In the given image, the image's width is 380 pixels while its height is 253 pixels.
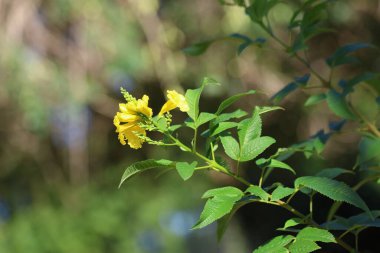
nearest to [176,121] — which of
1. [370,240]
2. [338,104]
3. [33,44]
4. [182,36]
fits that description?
[182,36]

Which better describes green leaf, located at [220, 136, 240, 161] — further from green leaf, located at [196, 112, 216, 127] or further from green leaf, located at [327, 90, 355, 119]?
green leaf, located at [327, 90, 355, 119]

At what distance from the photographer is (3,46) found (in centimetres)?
249

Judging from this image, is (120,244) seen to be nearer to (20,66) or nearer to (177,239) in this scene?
(177,239)

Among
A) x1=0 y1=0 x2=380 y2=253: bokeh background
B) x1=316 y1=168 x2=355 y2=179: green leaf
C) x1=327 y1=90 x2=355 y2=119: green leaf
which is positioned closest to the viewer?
x1=316 y1=168 x2=355 y2=179: green leaf

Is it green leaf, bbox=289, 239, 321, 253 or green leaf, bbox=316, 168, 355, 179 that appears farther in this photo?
green leaf, bbox=316, 168, 355, 179

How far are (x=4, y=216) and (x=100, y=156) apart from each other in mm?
814

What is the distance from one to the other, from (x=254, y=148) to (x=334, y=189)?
0.09m

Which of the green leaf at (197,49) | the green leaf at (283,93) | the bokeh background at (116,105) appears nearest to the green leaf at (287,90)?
the green leaf at (283,93)

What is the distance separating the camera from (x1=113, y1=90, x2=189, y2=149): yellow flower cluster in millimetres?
619

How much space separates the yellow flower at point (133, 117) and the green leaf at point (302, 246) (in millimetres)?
191

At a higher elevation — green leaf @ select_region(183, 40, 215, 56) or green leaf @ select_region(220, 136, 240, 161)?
green leaf @ select_region(183, 40, 215, 56)

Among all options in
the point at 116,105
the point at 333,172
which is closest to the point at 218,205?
the point at 333,172

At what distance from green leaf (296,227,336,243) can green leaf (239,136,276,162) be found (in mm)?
94

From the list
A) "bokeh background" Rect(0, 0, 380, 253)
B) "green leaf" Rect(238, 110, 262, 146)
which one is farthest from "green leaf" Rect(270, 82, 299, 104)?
"bokeh background" Rect(0, 0, 380, 253)
